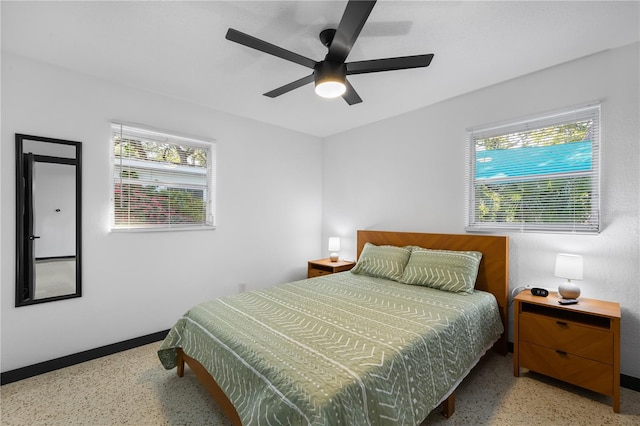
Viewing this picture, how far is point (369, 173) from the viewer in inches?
157

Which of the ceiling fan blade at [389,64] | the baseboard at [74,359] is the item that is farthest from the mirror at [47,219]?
the ceiling fan blade at [389,64]

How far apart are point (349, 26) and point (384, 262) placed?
7.63 ft

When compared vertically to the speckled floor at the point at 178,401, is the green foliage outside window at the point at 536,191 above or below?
above

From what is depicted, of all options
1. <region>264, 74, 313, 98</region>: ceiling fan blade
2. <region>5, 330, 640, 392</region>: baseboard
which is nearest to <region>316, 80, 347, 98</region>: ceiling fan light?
<region>264, 74, 313, 98</region>: ceiling fan blade

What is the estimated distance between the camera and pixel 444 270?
8.73 feet

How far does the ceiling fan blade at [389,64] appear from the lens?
1769mm

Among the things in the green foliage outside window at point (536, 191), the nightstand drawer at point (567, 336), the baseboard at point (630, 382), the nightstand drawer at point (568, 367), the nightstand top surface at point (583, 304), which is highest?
the green foliage outside window at point (536, 191)

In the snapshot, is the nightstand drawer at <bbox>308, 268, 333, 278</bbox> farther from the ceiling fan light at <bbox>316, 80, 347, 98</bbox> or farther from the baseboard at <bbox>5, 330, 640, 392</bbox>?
the ceiling fan light at <bbox>316, 80, 347, 98</bbox>

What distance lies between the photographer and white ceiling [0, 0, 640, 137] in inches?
70.1

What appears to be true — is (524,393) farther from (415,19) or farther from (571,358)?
(415,19)

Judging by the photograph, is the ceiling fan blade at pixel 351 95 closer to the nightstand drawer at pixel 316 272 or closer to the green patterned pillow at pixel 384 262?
the green patterned pillow at pixel 384 262

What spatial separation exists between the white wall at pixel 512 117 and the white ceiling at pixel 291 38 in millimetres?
193

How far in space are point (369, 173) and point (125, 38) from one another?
296cm

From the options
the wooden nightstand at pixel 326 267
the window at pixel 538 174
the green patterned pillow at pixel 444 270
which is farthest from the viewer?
the wooden nightstand at pixel 326 267
